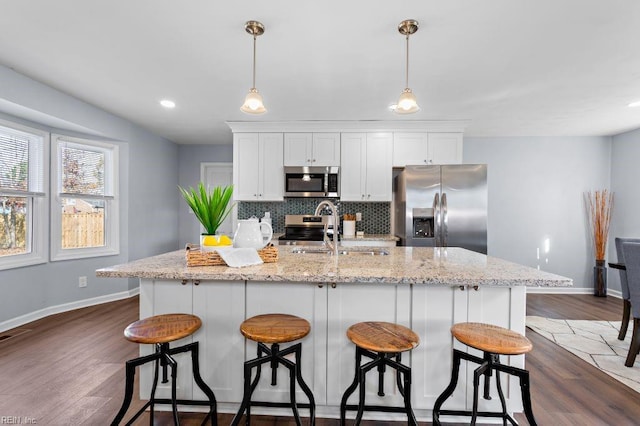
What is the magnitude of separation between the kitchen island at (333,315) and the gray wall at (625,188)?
13.7 feet

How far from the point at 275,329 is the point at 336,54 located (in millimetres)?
2031

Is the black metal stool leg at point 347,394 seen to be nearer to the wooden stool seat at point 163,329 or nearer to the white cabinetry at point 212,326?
the white cabinetry at point 212,326

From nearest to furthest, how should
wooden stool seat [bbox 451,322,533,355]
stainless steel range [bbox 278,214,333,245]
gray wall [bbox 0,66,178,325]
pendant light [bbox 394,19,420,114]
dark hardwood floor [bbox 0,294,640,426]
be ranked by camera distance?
wooden stool seat [bbox 451,322,533,355], dark hardwood floor [bbox 0,294,640,426], pendant light [bbox 394,19,420,114], gray wall [bbox 0,66,178,325], stainless steel range [bbox 278,214,333,245]

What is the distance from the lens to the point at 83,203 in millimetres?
3826

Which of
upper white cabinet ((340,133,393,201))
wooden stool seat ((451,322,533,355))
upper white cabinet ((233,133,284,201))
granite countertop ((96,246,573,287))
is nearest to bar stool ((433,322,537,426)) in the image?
wooden stool seat ((451,322,533,355))

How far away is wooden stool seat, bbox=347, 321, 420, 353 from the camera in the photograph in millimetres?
1320

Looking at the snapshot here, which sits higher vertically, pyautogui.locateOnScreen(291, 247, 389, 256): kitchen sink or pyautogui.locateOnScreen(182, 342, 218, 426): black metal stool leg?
pyautogui.locateOnScreen(291, 247, 389, 256): kitchen sink

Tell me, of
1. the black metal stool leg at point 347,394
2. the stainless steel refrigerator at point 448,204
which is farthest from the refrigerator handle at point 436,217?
the black metal stool leg at point 347,394

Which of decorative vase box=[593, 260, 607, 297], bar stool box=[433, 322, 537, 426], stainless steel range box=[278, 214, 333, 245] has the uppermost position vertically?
stainless steel range box=[278, 214, 333, 245]

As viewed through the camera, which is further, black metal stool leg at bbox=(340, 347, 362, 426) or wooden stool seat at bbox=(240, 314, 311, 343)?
black metal stool leg at bbox=(340, 347, 362, 426)

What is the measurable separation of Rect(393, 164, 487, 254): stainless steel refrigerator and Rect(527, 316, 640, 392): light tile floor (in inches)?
39.8

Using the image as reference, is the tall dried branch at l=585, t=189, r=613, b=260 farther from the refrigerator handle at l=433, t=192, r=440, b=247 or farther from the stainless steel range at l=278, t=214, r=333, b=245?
the stainless steel range at l=278, t=214, r=333, b=245

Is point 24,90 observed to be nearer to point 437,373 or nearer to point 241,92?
point 241,92

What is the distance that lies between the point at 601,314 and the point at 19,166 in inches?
274
